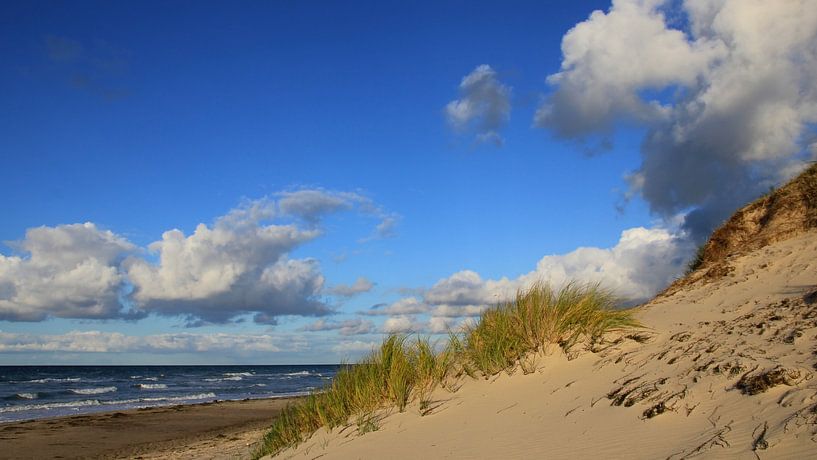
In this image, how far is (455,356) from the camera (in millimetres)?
8375

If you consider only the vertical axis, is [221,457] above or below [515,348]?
below

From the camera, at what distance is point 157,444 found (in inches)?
685

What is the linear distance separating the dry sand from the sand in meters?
6.52

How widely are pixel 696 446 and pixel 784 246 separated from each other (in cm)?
623

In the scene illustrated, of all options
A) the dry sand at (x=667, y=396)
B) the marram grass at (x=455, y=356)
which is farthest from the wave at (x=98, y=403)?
the dry sand at (x=667, y=396)

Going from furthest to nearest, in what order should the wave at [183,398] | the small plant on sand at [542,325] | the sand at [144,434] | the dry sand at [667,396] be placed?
the wave at [183,398] < the sand at [144,434] < the small plant on sand at [542,325] < the dry sand at [667,396]

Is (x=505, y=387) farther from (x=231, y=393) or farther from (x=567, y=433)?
(x=231, y=393)

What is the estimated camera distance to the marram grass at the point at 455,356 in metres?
7.61

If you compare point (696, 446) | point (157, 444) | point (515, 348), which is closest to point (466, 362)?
point (515, 348)

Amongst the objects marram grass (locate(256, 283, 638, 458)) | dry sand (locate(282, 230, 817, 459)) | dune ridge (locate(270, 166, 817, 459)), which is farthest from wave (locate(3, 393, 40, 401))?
dune ridge (locate(270, 166, 817, 459))

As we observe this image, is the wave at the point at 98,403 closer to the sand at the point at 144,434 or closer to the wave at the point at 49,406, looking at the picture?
the wave at the point at 49,406

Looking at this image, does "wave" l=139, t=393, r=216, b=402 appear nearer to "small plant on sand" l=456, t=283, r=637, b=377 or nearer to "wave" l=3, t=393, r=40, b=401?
"wave" l=3, t=393, r=40, b=401

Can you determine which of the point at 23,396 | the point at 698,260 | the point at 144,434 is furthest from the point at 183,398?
the point at 698,260

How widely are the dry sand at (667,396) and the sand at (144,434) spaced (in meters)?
6.52
